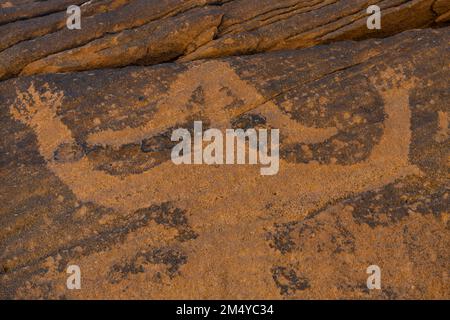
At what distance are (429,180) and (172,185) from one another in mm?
1555

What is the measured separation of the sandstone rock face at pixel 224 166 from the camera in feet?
7.76

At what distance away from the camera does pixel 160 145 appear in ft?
9.19

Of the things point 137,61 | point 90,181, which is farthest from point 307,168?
point 137,61

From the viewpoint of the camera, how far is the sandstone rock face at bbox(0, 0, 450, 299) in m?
2.37

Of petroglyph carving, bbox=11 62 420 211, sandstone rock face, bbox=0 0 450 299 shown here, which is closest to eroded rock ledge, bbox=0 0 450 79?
sandstone rock face, bbox=0 0 450 299

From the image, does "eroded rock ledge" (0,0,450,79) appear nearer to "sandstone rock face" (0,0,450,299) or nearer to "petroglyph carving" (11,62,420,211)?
"sandstone rock face" (0,0,450,299)

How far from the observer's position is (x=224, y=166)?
8.88 feet

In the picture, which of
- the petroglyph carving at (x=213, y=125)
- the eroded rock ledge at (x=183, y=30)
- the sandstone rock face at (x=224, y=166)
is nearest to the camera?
the sandstone rock face at (x=224, y=166)

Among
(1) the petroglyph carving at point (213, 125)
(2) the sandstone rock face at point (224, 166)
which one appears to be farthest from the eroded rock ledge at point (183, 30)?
(1) the petroglyph carving at point (213, 125)

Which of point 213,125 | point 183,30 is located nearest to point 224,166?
point 213,125

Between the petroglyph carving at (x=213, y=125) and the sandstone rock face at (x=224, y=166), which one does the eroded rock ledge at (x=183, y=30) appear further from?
the petroglyph carving at (x=213, y=125)

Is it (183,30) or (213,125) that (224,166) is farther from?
(183,30)

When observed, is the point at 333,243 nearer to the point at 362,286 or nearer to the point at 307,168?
the point at 362,286

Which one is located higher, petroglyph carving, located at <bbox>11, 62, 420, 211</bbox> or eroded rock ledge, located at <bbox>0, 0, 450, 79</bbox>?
eroded rock ledge, located at <bbox>0, 0, 450, 79</bbox>
